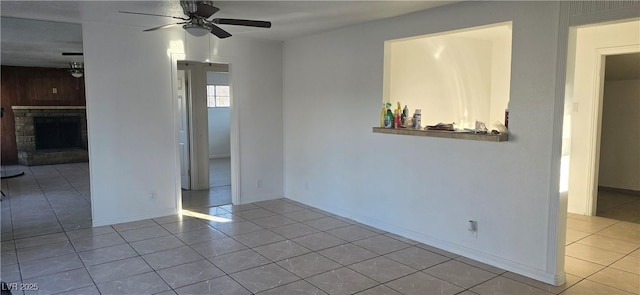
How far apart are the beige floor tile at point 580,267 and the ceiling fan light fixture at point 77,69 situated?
217 inches

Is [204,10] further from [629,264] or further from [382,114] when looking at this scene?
[629,264]

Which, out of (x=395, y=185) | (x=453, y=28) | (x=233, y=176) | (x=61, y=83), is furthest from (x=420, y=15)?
(x=61, y=83)

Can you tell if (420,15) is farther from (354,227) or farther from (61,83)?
(61,83)

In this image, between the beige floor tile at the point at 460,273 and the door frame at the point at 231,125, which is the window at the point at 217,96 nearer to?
the door frame at the point at 231,125

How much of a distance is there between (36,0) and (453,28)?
11.3ft

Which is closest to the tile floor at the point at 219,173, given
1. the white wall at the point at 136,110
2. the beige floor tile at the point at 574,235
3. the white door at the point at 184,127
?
the white door at the point at 184,127

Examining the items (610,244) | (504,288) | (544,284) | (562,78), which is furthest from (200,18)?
(610,244)

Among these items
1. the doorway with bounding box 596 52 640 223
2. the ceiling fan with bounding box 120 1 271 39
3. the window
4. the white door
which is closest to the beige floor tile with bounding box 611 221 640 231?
the doorway with bounding box 596 52 640 223

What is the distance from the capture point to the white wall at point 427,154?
3086 mm

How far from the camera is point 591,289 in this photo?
2.99m

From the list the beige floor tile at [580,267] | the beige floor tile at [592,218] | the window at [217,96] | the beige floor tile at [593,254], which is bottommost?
the beige floor tile at [580,267]

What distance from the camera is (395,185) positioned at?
4.24m

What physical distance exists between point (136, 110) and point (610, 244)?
5012mm

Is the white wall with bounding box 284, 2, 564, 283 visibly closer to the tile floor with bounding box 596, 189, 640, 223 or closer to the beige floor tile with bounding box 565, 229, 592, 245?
the beige floor tile with bounding box 565, 229, 592, 245
